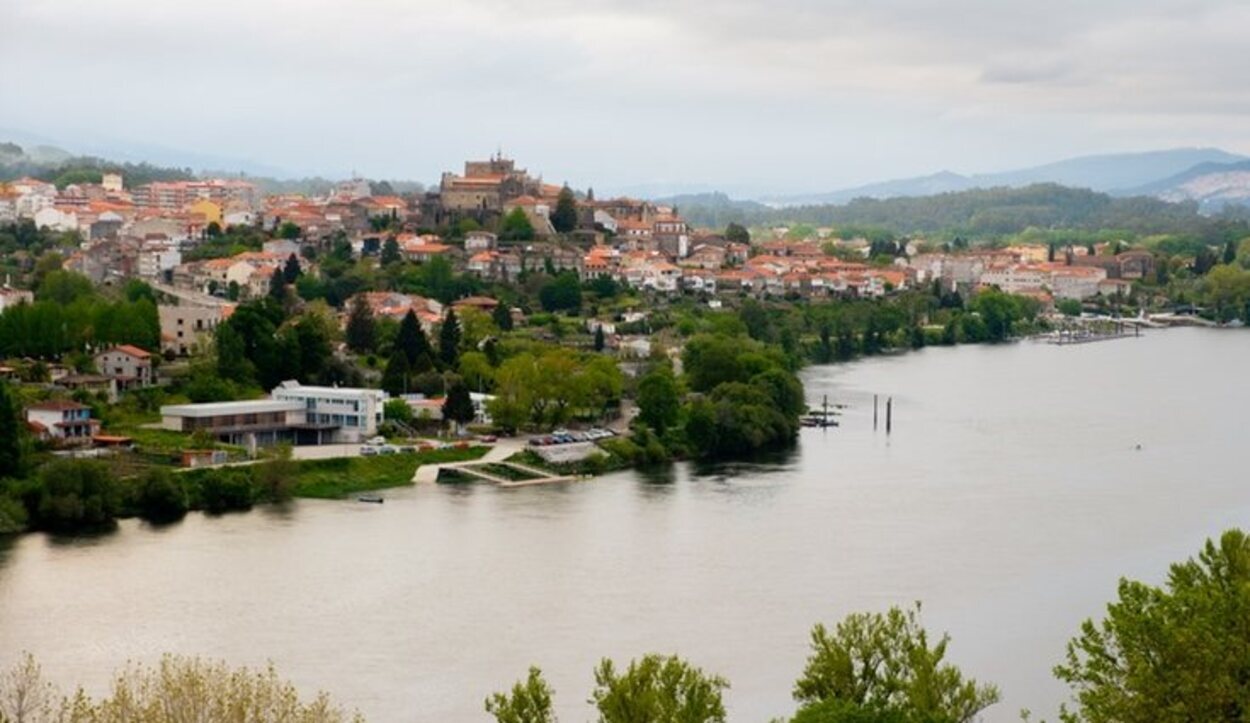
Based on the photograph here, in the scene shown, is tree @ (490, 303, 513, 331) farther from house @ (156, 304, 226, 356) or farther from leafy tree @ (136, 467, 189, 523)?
leafy tree @ (136, 467, 189, 523)

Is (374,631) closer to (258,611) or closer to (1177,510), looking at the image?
(258,611)

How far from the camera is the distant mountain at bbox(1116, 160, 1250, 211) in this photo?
294ft

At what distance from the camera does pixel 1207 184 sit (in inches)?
3826

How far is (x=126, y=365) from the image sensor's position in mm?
12797

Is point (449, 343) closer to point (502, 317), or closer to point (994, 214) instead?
point (502, 317)

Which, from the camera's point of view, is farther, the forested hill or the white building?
the forested hill

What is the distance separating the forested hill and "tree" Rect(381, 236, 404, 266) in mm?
30264

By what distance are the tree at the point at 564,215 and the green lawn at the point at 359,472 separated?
1158 centimetres

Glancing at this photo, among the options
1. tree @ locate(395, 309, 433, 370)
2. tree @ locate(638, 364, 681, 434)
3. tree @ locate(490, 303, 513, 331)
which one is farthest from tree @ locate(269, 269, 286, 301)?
tree @ locate(638, 364, 681, 434)

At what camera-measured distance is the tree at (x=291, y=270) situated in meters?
18.6

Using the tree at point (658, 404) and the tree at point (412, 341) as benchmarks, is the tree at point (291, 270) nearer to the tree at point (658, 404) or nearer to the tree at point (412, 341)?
the tree at point (412, 341)

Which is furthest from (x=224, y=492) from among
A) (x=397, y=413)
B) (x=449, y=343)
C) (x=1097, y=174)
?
(x=1097, y=174)

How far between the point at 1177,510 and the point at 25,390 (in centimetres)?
701

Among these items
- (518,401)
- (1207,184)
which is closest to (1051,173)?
(1207,184)
